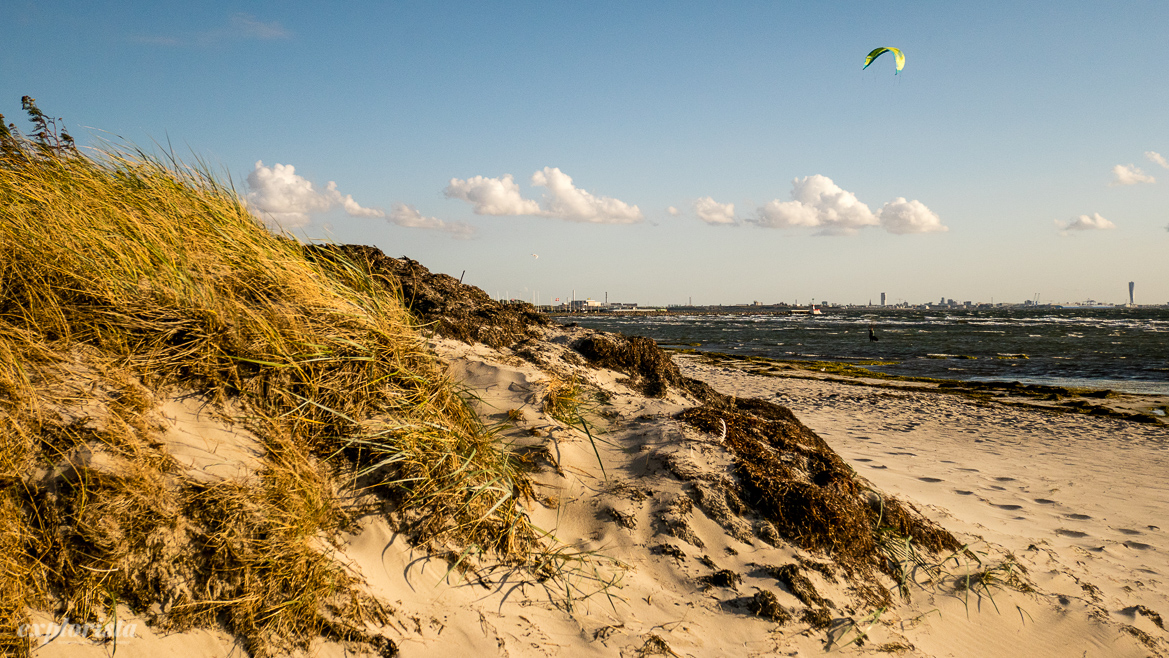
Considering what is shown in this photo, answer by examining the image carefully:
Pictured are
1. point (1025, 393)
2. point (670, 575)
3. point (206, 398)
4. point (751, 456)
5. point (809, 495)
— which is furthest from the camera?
point (1025, 393)

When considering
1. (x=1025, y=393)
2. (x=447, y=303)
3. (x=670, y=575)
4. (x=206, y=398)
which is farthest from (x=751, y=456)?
(x=1025, y=393)

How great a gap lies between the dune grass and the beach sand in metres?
0.15

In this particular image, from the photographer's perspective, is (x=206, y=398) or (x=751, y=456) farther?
(x=751, y=456)

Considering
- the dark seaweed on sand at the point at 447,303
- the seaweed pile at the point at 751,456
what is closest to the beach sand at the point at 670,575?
the seaweed pile at the point at 751,456

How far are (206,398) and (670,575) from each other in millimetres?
2454

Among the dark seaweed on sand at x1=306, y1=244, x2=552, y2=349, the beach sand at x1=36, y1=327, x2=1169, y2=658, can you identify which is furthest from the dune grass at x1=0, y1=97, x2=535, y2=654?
the dark seaweed on sand at x1=306, y1=244, x2=552, y2=349

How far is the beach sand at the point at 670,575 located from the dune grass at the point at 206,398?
149mm

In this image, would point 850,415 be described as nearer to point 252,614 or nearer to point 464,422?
point 464,422

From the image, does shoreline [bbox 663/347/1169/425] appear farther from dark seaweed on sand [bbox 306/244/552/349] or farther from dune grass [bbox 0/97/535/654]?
dune grass [bbox 0/97/535/654]

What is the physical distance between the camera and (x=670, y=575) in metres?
2.85

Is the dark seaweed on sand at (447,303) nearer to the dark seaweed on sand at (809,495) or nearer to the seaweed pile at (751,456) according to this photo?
the seaweed pile at (751,456)

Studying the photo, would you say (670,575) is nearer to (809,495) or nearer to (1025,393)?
(809,495)

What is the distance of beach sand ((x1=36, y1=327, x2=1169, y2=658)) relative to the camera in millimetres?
2385

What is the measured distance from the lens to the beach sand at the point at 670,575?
7.82 feet
